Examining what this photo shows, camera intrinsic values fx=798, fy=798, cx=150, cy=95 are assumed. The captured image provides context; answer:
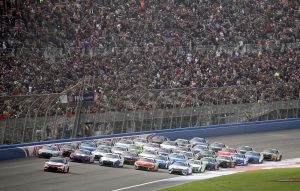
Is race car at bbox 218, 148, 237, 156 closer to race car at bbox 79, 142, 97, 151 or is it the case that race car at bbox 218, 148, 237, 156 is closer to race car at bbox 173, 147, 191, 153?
race car at bbox 173, 147, 191, 153

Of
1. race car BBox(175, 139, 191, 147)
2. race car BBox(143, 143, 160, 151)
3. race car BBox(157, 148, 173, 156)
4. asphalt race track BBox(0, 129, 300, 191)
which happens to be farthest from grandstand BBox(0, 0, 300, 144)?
race car BBox(157, 148, 173, 156)

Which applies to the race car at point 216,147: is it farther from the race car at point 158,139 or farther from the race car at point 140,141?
the race car at point 140,141

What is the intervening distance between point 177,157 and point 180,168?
2413 millimetres

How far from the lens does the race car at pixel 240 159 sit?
4928cm

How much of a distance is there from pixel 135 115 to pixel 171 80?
1039cm

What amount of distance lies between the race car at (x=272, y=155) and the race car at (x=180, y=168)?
9.11 m

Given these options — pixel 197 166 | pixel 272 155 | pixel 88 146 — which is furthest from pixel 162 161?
pixel 272 155

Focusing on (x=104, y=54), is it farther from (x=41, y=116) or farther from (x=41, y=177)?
(x=41, y=177)

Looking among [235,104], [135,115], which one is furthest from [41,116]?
[235,104]

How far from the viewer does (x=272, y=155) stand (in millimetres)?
51875

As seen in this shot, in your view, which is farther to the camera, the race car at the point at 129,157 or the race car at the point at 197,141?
the race car at the point at 197,141

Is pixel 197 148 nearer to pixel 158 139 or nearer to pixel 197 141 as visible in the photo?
pixel 197 141

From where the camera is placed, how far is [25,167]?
42.7 metres

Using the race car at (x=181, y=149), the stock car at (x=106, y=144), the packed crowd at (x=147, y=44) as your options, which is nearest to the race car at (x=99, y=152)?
the stock car at (x=106, y=144)
